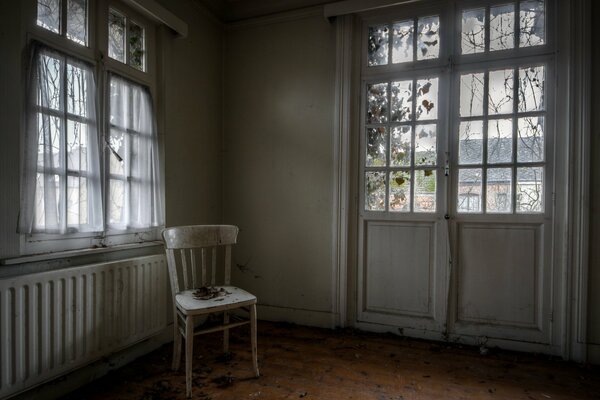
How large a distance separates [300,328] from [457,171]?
1.90 metres

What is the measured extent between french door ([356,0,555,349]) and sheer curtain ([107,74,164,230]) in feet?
5.55

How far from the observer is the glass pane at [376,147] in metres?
3.01

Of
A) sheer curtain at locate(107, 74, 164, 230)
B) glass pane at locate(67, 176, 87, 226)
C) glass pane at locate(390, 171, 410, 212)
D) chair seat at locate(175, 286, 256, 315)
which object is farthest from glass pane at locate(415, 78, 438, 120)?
glass pane at locate(67, 176, 87, 226)

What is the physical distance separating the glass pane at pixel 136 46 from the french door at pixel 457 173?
180 cm

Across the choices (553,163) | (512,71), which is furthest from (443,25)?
(553,163)

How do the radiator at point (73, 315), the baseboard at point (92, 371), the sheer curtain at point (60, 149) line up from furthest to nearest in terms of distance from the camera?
the baseboard at point (92, 371) → the sheer curtain at point (60, 149) → the radiator at point (73, 315)

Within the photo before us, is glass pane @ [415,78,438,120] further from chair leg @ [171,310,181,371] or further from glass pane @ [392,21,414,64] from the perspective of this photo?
chair leg @ [171,310,181,371]

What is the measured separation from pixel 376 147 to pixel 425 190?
549 millimetres

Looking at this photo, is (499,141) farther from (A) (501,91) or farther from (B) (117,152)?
(B) (117,152)

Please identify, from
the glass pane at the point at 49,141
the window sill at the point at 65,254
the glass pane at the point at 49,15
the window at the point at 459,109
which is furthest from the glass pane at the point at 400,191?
the glass pane at the point at 49,15

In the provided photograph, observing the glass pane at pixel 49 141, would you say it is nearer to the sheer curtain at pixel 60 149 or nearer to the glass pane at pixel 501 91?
the sheer curtain at pixel 60 149

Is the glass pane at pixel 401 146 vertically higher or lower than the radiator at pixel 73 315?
higher

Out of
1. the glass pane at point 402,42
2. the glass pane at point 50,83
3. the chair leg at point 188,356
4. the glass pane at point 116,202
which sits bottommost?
the chair leg at point 188,356

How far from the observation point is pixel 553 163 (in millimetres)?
2584
